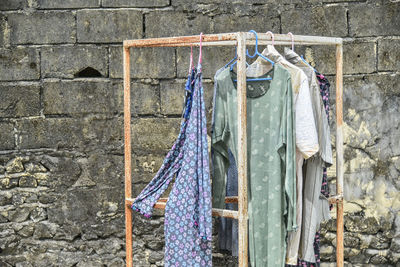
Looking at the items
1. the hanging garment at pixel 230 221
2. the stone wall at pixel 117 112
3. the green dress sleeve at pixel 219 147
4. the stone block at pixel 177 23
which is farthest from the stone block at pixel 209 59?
the green dress sleeve at pixel 219 147

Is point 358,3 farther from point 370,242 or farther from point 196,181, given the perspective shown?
point 196,181

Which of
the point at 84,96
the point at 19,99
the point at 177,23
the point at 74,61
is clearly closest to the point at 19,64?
the point at 19,99

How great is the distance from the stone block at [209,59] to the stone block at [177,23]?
0.43 ft

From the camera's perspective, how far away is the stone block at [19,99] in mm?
4172

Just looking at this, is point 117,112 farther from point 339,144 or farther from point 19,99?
point 339,144

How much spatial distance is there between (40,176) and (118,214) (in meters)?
0.64

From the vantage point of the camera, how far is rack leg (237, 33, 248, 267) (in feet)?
8.79

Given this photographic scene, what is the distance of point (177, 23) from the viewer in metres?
4.10

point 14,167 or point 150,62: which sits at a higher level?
point 150,62

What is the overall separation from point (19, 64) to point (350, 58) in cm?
A: 241

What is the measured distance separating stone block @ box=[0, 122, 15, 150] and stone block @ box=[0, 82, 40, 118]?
7cm

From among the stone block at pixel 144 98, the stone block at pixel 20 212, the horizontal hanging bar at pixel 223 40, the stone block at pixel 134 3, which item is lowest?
the stone block at pixel 20 212

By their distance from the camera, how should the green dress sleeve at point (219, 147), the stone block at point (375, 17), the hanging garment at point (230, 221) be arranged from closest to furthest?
1. the green dress sleeve at point (219, 147)
2. the hanging garment at point (230, 221)
3. the stone block at point (375, 17)

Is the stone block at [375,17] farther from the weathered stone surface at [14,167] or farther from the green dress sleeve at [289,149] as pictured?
the weathered stone surface at [14,167]
